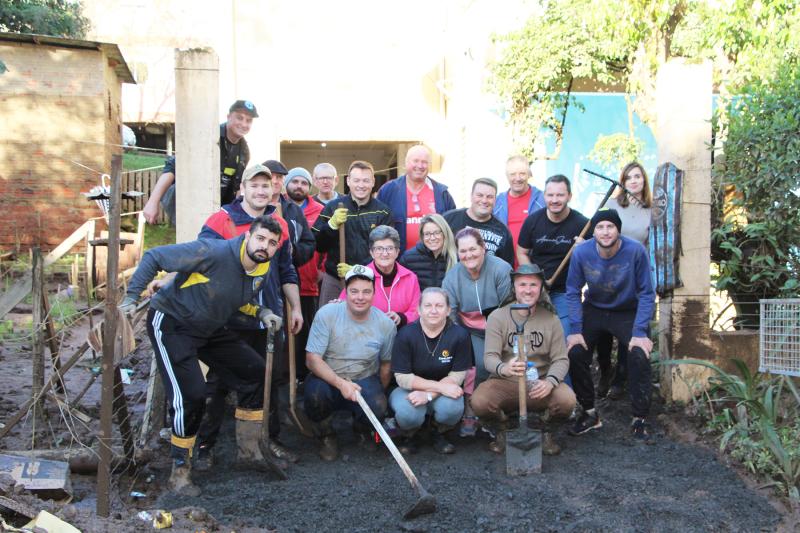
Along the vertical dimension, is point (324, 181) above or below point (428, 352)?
above

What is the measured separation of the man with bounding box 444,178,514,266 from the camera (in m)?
5.89

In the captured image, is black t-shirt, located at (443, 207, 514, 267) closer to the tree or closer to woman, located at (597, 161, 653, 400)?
woman, located at (597, 161, 653, 400)

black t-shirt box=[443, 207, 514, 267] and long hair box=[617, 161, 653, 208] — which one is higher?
long hair box=[617, 161, 653, 208]

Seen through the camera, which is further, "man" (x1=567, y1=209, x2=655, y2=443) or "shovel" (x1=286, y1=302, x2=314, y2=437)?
"shovel" (x1=286, y1=302, x2=314, y2=437)

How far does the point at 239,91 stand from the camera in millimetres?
15578

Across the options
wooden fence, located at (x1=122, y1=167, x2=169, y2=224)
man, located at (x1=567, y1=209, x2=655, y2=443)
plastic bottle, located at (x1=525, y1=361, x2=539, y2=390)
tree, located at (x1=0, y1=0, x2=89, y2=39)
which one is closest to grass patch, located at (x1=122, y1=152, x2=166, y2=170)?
wooden fence, located at (x1=122, y1=167, x2=169, y2=224)

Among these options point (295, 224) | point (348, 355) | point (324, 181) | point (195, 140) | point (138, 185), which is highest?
point (138, 185)

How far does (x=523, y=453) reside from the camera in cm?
472

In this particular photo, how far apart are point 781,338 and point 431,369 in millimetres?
2355

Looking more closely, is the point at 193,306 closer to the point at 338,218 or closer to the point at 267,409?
the point at 267,409

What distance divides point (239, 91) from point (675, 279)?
11.9 meters

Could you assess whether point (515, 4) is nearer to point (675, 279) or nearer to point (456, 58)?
point (456, 58)

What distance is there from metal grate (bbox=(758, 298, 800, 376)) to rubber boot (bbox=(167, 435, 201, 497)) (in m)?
3.77

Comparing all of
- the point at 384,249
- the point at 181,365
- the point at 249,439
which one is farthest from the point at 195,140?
the point at 249,439
